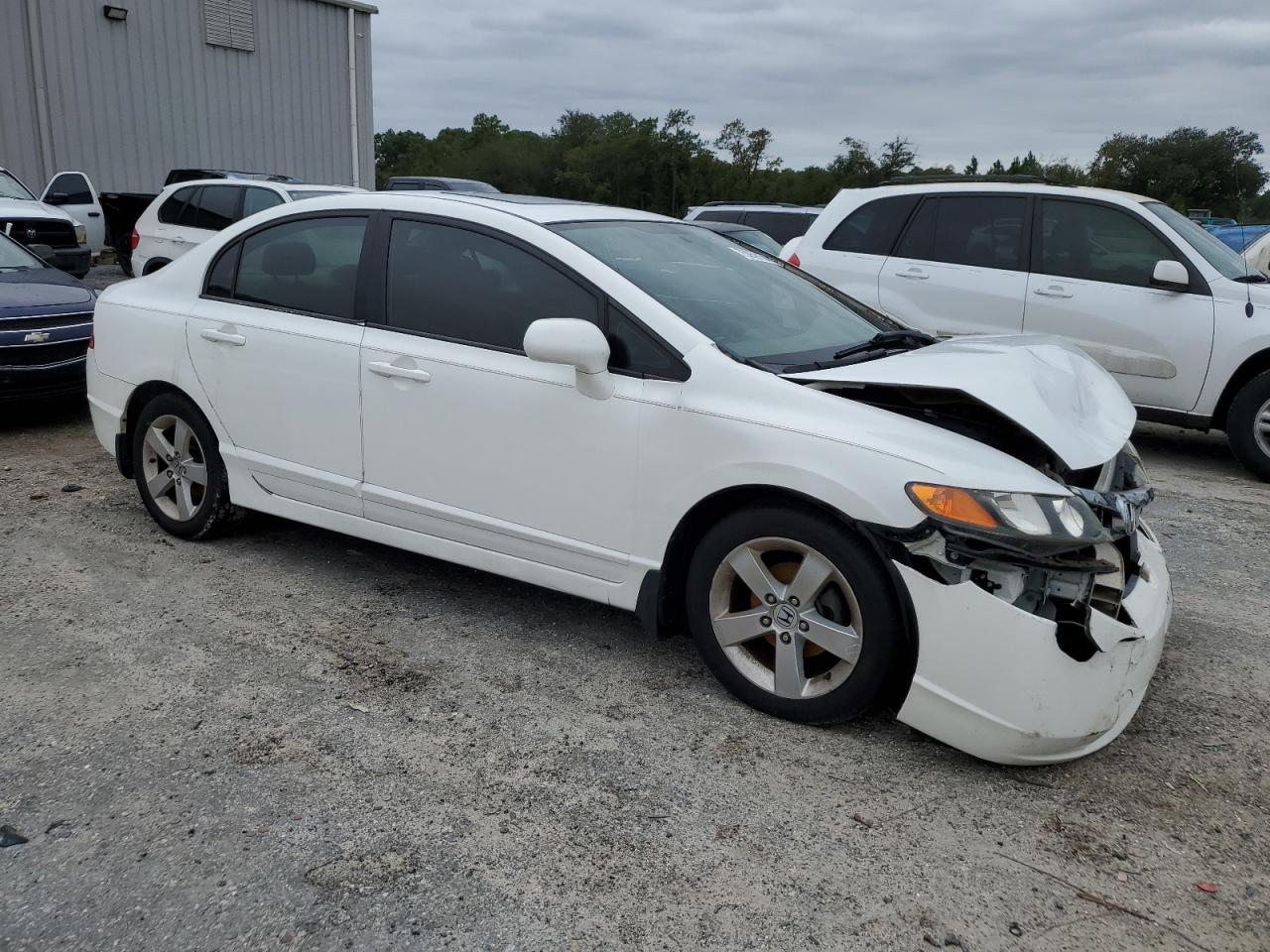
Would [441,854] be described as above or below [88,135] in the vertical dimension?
below

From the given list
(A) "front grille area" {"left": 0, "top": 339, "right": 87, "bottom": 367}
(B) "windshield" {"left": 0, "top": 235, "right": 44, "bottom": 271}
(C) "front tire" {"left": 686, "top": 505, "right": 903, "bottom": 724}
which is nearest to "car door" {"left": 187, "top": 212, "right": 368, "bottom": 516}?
(C) "front tire" {"left": 686, "top": 505, "right": 903, "bottom": 724}

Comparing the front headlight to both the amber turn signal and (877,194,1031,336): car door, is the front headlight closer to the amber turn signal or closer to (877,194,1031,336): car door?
the amber turn signal

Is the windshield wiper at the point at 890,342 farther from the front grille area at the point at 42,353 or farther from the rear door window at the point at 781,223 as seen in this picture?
the rear door window at the point at 781,223

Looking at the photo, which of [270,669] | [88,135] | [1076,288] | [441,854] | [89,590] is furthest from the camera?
[88,135]

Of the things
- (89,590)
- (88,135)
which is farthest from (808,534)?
(88,135)

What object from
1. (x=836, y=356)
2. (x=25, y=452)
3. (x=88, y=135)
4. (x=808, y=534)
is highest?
(x=88, y=135)

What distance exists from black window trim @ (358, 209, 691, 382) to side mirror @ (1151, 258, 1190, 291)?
4.71 meters

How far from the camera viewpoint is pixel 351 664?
3.63 meters

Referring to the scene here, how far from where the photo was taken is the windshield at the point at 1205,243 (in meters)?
6.79

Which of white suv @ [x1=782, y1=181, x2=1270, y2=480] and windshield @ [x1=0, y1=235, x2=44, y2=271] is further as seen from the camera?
windshield @ [x1=0, y1=235, x2=44, y2=271]

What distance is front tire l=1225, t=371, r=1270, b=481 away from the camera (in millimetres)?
6438

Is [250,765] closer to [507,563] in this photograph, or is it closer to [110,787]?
[110,787]

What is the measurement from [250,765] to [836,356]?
2.28 metres

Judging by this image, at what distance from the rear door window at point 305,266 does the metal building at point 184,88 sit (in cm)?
1795
